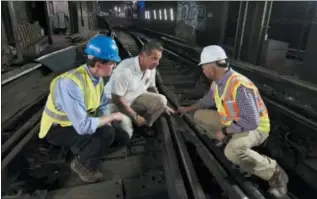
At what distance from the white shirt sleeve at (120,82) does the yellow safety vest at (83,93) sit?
0.55 meters

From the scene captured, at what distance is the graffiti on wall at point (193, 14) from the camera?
14.1 meters

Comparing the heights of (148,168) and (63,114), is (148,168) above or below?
below

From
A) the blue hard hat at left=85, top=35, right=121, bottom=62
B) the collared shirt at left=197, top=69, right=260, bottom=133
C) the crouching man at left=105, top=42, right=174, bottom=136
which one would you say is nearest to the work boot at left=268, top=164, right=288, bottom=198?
the collared shirt at left=197, top=69, right=260, bottom=133

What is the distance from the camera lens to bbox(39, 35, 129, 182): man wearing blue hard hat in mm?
2189

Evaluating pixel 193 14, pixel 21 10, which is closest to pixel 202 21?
pixel 193 14

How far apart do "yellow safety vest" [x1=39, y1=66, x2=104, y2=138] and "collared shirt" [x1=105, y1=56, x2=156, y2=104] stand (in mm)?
570

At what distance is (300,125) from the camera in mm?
3469

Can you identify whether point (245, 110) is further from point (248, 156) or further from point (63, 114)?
point (63, 114)

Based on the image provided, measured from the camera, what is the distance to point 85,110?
2.26m

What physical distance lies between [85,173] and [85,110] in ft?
2.44

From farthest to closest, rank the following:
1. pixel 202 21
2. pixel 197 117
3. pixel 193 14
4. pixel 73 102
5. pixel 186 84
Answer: pixel 193 14
pixel 202 21
pixel 186 84
pixel 197 117
pixel 73 102

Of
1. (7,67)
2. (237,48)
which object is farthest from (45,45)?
(237,48)

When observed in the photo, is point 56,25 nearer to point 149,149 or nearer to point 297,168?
point 149,149

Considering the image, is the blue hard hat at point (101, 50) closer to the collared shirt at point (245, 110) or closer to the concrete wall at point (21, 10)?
the collared shirt at point (245, 110)
